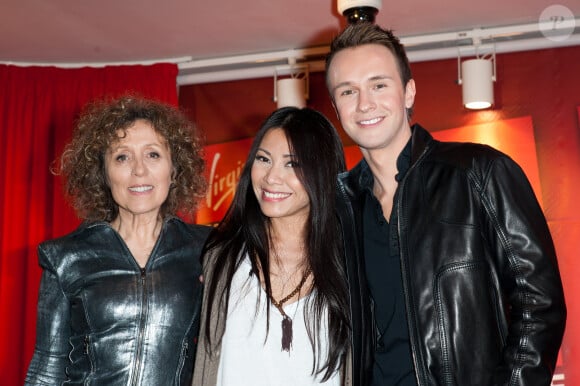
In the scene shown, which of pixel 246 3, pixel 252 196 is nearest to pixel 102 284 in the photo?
pixel 252 196

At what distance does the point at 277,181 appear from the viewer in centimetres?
255

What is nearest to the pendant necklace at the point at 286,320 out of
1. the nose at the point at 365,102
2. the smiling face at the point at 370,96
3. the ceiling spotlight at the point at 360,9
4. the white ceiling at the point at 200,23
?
the smiling face at the point at 370,96

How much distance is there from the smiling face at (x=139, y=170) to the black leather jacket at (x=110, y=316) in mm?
129

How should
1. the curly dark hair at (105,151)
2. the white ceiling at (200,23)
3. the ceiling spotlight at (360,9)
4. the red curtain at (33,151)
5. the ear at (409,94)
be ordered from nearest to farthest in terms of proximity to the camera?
the ear at (409,94), the curly dark hair at (105,151), the ceiling spotlight at (360,9), the white ceiling at (200,23), the red curtain at (33,151)

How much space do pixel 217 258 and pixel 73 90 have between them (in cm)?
397

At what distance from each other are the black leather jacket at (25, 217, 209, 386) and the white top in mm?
147

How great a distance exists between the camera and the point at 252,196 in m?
2.77

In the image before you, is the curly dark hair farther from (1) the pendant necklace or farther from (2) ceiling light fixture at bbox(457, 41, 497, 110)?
(2) ceiling light fixture at bbox(457, 41, 497, 110)

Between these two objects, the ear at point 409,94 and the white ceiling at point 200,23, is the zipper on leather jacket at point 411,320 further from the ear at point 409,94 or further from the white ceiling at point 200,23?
the white ceiling at point 200,23

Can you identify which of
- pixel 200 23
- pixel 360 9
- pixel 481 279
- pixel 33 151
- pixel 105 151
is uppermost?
pixel 200 23

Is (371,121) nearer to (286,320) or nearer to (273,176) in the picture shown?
(273,176)

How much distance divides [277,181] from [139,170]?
1.53ft

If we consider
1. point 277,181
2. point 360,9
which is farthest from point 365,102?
point 360,9

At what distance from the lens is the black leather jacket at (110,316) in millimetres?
2314
